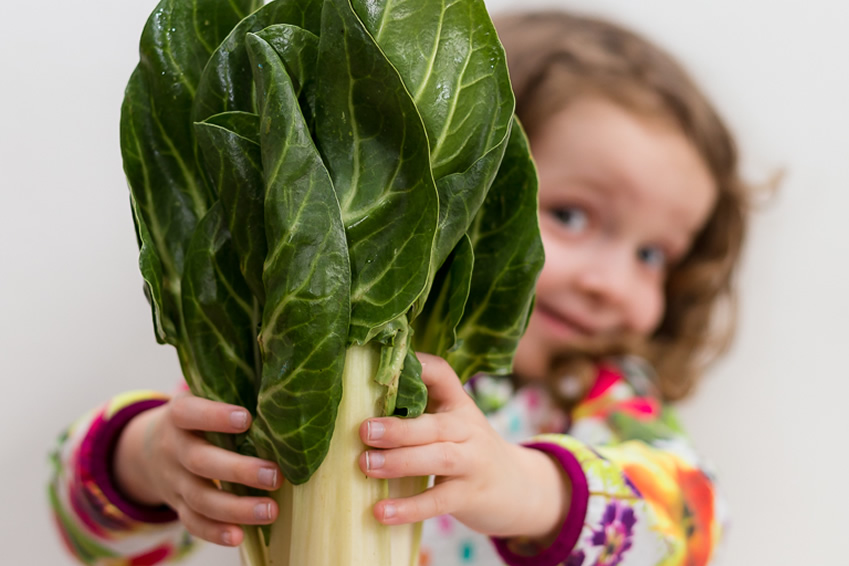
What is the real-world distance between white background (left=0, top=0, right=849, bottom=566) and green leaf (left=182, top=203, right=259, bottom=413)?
55 cm

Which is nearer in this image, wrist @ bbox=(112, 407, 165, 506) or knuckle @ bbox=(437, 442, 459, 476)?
knuckle @ bbox=(437, 442, 459, 476)

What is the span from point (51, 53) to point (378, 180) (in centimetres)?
70

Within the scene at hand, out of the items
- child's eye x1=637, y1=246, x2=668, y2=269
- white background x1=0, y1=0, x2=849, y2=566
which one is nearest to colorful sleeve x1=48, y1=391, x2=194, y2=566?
white background x1=0, y1=0, x2=849, y2=566

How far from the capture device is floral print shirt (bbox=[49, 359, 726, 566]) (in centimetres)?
64

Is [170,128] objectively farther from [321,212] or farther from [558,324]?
[558,324]

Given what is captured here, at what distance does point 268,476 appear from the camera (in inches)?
17.0

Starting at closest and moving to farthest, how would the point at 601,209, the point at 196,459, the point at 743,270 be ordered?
the point at 196,459 → the point at 601,209 → the point at 743,270

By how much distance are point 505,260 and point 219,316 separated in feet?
0.56

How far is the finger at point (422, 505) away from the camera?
0.43 meters

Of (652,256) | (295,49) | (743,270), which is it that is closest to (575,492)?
(295,49)

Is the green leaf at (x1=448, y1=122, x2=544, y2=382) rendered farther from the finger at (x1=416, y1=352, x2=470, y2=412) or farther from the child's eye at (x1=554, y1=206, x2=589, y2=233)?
the child's eye at (x1=554, y1=206, x2=589, y2=233)

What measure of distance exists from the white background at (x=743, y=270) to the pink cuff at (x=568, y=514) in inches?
22.4

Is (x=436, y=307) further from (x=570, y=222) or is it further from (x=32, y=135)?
(x=32, y=135)

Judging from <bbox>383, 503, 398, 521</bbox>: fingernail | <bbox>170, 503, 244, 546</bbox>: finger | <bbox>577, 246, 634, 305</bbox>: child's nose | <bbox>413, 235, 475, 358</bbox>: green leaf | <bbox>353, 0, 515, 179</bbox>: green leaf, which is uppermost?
<bbox>353, 0, 515, 179</bbox>: green leaf
